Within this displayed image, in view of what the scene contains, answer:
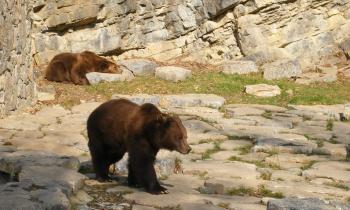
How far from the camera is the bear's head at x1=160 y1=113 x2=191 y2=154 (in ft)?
19.0

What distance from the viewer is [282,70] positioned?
16109mm

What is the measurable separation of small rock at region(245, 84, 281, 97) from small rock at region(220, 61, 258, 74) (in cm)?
216

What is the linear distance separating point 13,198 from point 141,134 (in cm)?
152

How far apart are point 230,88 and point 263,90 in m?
0.80

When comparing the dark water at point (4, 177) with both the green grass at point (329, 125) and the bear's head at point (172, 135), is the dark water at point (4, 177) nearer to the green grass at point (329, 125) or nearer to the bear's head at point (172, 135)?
the bear's head at point (172, 135)

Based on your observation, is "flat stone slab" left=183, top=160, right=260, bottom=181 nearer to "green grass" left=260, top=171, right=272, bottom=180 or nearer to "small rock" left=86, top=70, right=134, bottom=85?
"green grass" left=260, top=171, right=272, bottom=180

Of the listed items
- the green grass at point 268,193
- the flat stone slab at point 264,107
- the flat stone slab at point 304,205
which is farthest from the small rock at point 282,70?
the flat stone slab at point 304,205

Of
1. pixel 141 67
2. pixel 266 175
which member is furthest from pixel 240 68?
pixel 266 175

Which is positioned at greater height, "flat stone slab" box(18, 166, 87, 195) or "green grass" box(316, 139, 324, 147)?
"green grass" box(316, 139, 324, 147)

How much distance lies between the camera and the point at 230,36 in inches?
713

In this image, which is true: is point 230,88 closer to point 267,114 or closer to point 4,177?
point 267,114

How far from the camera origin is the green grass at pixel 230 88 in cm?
1330

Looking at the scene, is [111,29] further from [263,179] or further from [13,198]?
[13,198]

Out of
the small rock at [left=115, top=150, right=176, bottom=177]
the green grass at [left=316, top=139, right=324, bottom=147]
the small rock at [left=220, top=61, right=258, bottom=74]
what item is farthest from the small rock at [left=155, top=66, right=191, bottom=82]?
the small rock at [left=115, top=150, right=176, bottom=177]
